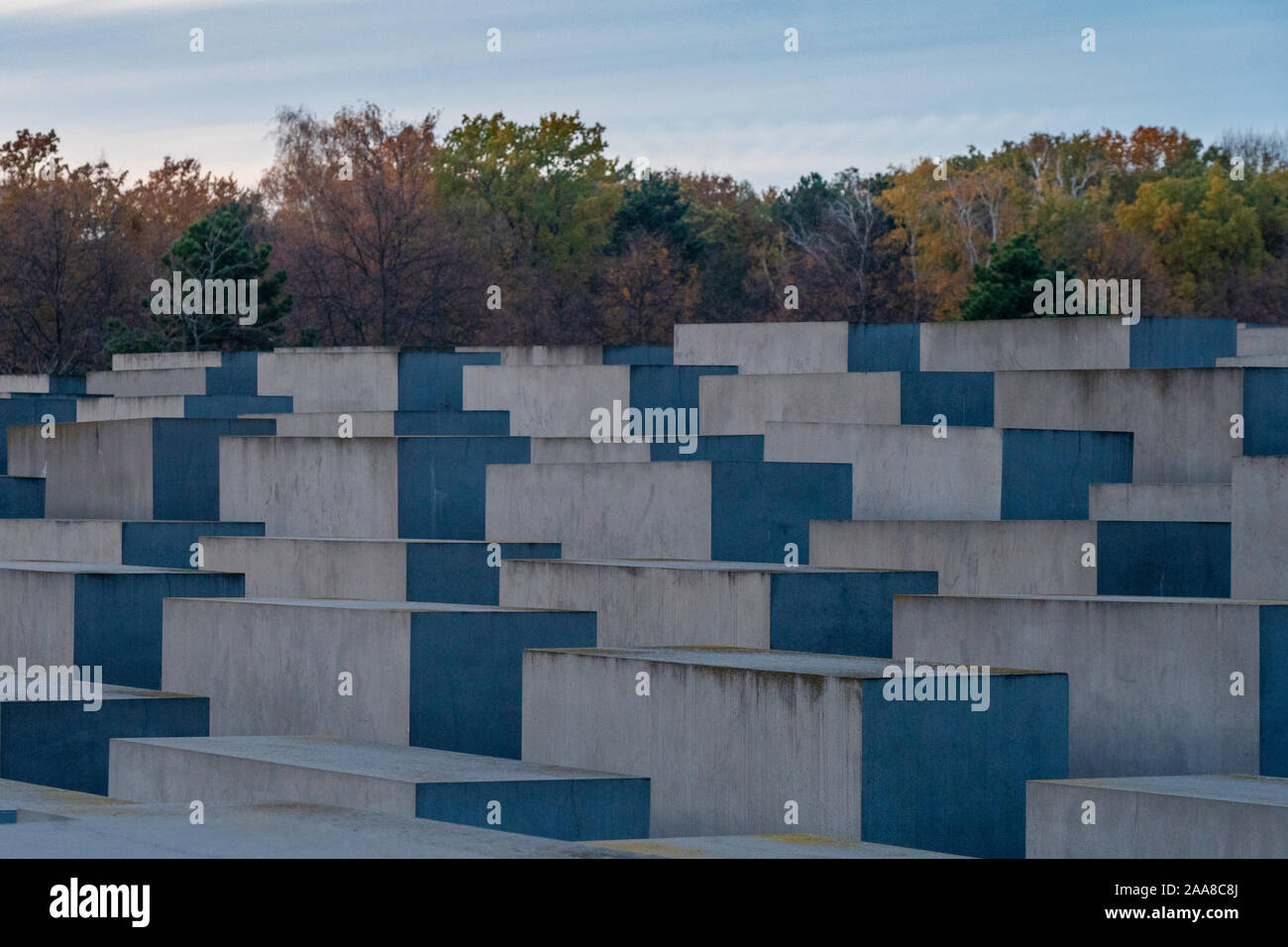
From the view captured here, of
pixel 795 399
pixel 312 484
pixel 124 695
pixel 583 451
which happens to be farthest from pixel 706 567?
pixel 795 399

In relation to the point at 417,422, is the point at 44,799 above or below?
below

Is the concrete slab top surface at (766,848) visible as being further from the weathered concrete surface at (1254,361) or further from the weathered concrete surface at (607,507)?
the weathered concrete surface at (1254,361)

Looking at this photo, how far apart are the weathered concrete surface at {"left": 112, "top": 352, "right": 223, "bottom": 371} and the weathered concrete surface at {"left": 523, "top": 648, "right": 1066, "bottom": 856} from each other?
16.3m

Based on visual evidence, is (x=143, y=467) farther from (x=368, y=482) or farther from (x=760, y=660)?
(x=760, y=660)

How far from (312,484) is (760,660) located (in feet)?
24.4

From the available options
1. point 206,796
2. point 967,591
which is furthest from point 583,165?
point 206,796

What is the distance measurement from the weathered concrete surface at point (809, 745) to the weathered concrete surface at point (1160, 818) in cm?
55

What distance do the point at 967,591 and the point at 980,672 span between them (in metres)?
4.44

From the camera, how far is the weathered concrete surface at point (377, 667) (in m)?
10.9

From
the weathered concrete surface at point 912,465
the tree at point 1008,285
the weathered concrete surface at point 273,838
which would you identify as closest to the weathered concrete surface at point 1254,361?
the weathered concrete surface at point 912,465

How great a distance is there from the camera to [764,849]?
6934 millimetres

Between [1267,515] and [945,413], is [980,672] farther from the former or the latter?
[945,413]

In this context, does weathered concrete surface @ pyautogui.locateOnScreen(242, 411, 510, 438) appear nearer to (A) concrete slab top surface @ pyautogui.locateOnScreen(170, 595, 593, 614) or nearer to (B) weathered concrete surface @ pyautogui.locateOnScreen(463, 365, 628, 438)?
(B) weathered concrete surface @ pyautogui.locateOnScreen(463, 365, 628, 438)

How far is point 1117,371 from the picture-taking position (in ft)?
53.7
